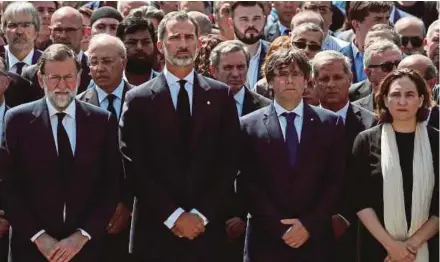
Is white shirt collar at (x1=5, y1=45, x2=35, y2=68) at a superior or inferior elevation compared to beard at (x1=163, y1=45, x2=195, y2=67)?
inferior

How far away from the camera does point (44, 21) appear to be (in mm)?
11711

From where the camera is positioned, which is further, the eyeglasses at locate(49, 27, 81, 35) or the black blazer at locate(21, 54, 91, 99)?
the eyeglasses at locate(49, 27, 81, 35)

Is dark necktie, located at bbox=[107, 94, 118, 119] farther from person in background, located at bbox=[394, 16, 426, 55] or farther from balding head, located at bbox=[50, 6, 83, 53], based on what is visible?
person in background, located at bbox=[394, 16, 426, 55]

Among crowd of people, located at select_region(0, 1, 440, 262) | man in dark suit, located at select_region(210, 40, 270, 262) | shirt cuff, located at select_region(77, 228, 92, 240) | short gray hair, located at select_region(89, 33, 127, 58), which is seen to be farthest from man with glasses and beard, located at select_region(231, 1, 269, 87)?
shirt cuff, located at select_region(77, 228, 92, 240)

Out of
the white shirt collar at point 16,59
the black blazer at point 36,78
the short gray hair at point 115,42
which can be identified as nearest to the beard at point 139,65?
the black blazer at point 36,78

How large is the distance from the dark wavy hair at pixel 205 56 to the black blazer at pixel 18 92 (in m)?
1.41

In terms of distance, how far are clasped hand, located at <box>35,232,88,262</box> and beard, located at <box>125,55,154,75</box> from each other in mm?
Answer: 2273

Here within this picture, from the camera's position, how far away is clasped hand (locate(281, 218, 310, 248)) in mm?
7578

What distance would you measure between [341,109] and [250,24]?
2727 millimetres

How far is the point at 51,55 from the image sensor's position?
7.64 m

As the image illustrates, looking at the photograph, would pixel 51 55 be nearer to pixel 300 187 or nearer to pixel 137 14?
pixel 300 187

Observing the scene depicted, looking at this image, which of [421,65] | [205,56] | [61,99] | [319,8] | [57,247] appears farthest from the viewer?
[319,8]

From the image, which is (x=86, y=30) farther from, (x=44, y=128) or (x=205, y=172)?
(x=205, y=172)

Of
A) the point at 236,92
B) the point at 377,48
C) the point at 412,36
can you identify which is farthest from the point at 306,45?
the point at 412,36
